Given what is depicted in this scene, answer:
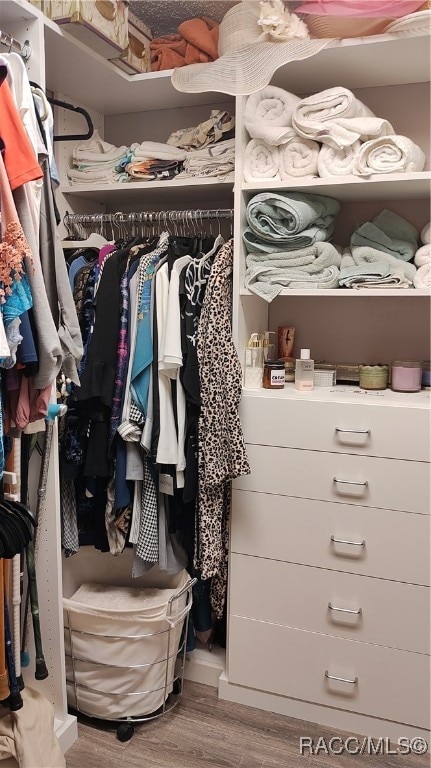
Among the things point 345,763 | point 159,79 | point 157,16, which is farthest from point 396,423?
point 157,16

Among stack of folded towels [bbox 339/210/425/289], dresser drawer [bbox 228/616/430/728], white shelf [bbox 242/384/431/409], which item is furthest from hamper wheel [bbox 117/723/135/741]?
stack of folded towels [bbox 339/210/425/289]

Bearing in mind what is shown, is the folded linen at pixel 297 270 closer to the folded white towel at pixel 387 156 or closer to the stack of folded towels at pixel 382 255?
the stack of folded towels at pixel 382 255

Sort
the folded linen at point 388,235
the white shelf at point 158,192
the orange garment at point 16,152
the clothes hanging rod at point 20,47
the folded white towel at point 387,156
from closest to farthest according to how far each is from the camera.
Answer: the orange garment at point 16,152
the clothes hanging rod at point 20,47
the folded white towel at point 387,156
the folded linen at point 388,235
the white shelf at point 158,192

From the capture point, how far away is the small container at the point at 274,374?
80.3 inches

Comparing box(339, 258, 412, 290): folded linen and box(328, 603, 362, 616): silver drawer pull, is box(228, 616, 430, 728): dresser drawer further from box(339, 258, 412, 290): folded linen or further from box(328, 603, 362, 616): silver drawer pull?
box(339, 258, 412, 290): folded linen

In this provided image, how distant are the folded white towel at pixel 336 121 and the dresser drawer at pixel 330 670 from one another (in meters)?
1.53

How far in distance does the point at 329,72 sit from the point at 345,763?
212 cm

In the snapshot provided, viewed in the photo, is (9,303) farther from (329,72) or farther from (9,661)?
(329,72)

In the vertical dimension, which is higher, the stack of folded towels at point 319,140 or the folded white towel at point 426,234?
the stack of folded towels at point 319,140

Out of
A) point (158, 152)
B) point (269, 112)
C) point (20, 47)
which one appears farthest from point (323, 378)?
point (20, 47)

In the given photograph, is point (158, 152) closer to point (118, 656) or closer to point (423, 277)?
point (423, 277)

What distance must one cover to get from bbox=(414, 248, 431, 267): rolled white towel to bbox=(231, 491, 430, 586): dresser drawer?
76cm

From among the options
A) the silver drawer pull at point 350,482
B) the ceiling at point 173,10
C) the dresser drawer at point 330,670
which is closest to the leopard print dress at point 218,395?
the silver drawer pull at point 350,482

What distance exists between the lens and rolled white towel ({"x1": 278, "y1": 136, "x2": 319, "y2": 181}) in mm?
1929
